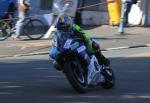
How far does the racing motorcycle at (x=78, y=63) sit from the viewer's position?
9750mm

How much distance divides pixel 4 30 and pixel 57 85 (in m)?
9.64

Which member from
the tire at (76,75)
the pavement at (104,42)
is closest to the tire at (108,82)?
the tire at (76,75)

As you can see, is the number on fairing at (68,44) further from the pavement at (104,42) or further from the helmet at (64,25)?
the pavement at (104,42)

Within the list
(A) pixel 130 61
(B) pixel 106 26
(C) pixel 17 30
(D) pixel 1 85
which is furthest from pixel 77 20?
(D) pixel 1 85

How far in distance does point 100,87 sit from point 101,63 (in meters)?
0.53

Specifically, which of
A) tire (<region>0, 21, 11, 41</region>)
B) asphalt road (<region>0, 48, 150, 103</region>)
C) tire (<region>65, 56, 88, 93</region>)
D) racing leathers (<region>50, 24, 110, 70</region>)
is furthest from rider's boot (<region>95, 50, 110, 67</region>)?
tire (<region>0, 21, 11, 41</region>)

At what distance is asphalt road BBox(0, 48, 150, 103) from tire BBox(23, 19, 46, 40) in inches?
181

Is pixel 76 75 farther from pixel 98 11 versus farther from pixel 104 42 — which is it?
pixel 98 11

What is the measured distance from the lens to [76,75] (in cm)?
983

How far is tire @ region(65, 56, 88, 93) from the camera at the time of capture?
A: 9.67m

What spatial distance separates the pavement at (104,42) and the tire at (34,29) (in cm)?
31

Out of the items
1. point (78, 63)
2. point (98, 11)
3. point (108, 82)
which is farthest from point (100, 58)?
point (98, 11)

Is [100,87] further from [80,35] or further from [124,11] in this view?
[124,11]

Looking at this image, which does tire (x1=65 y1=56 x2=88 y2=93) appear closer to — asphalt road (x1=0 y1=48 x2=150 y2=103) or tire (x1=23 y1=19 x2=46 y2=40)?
asphalt road (x1=0 y1=48 x2=150 y2=103)
